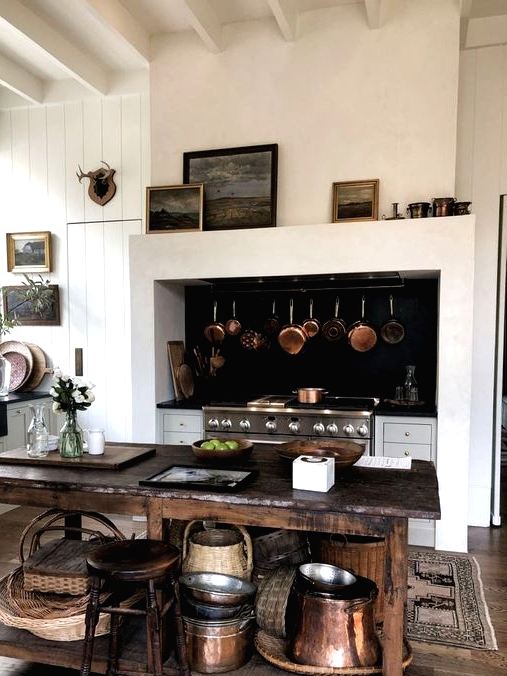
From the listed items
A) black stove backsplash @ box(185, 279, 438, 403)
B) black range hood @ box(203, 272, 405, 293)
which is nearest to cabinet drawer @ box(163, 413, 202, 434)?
black stove backsplash @ box(185, 279, 438, 403)

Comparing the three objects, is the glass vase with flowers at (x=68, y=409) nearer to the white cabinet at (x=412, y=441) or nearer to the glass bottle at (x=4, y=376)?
the white cabinet at (x=412, y=441)

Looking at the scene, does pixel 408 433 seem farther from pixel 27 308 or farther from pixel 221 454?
pixel 27 308

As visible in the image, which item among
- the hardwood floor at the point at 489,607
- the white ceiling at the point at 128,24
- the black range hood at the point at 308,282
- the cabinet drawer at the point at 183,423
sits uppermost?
the white ceiling at the point at 128,24

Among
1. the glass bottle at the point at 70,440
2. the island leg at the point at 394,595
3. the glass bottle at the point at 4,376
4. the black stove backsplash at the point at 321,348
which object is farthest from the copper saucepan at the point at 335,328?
the glass bottle at the point at 4,376

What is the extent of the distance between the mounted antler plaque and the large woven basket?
12.1 feet

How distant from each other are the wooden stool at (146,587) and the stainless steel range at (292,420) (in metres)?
1.95

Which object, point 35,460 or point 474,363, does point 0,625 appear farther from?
point 474,363

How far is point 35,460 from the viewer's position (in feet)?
8.30

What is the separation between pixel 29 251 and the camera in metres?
5.26

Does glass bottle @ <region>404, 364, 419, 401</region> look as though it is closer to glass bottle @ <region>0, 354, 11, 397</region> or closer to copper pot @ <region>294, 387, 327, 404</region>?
copper pot @ <region>294, 387, 327, 404</region>

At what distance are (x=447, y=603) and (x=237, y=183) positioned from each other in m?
3.15

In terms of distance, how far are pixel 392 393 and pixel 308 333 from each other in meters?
0.84

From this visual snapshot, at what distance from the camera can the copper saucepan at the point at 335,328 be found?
4.43m

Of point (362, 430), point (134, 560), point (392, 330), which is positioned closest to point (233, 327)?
point (392, 330)
